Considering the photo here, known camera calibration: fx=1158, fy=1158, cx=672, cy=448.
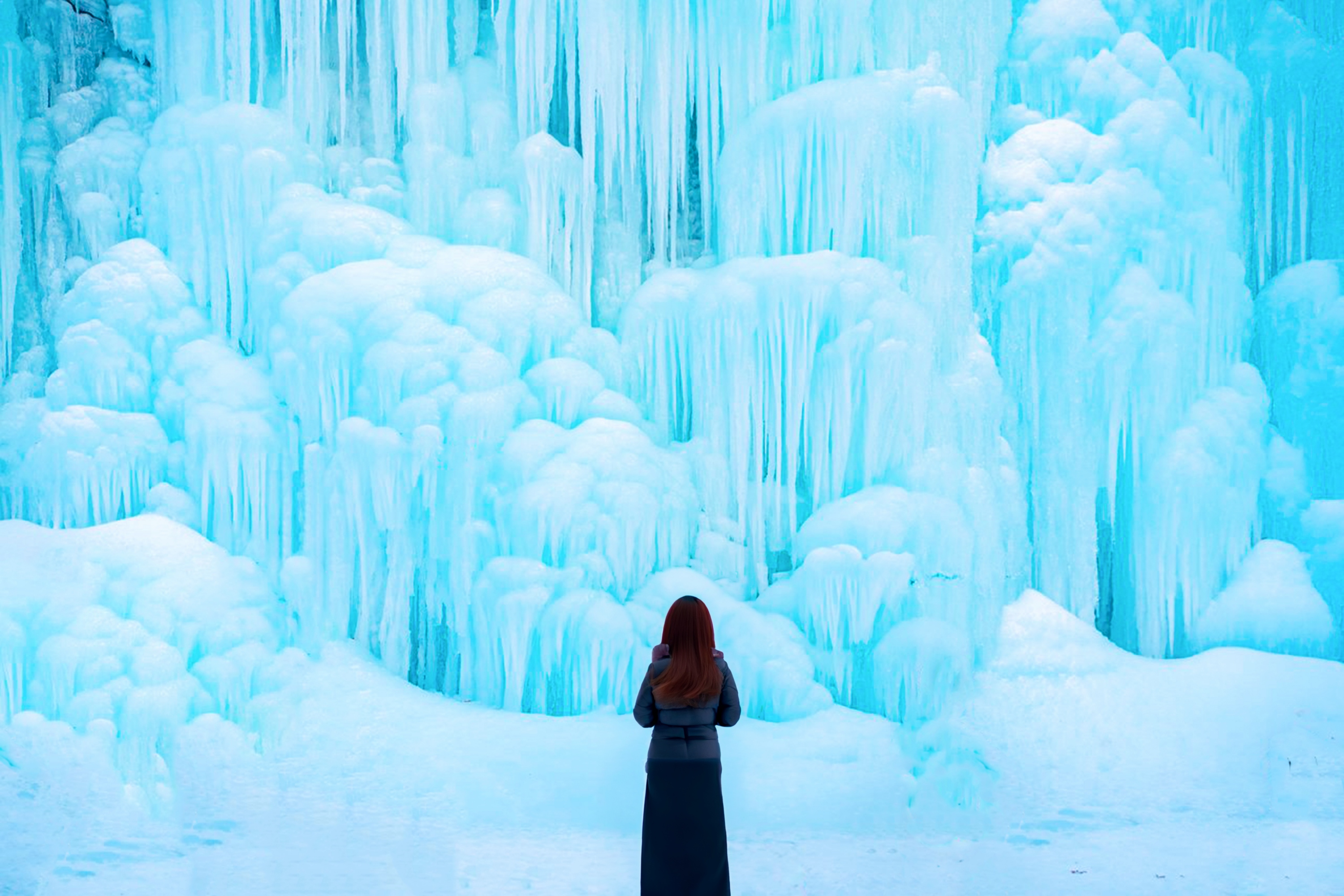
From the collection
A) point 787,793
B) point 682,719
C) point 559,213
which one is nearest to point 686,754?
point 682,719

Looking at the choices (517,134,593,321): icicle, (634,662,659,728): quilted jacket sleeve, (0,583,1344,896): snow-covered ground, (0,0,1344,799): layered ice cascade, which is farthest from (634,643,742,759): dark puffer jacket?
(517,134,593,321): icicle

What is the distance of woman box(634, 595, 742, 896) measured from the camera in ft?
12.7

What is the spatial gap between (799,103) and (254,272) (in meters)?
3.98

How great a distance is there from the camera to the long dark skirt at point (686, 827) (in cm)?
392

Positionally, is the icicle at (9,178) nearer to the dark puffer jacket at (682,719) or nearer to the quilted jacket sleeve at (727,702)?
the dark puffer jacket at (682,719)

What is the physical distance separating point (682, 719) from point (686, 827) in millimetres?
384

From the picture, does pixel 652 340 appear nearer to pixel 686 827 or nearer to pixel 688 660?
pixel 688 660

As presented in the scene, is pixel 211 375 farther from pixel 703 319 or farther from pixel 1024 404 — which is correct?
pixel 1024 404

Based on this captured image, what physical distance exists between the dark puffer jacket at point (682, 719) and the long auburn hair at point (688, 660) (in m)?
0.03

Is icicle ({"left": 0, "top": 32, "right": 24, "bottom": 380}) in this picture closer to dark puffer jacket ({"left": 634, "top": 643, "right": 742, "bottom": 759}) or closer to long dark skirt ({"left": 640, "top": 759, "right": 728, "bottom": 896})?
dark puffer jacket ({"left": 634, "top": 643, "right": 742, "bottom": 759})

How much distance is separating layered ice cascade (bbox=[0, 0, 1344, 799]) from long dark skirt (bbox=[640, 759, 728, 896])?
11.1 ft

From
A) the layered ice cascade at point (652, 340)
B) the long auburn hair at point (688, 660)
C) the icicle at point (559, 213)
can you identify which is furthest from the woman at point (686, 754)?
the icicle at point (559, 213)

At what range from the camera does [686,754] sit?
3.90m

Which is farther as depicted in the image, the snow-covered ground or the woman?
the snow-covered ground
